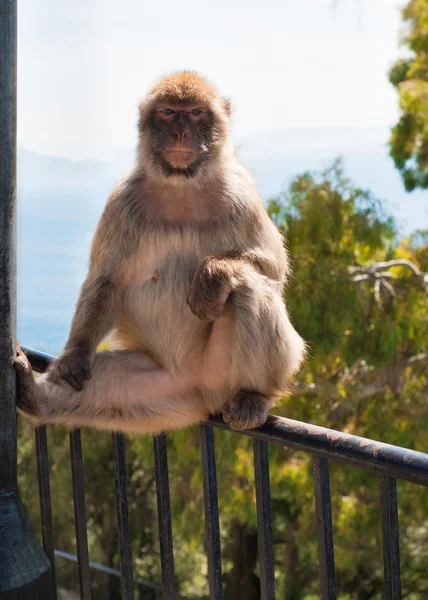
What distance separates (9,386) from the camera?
167 cm

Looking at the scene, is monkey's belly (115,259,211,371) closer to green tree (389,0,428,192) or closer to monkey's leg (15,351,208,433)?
monkey's leg (15,351,208,433)

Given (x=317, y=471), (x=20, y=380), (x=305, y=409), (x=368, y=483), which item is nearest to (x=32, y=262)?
(x=305, y=409)

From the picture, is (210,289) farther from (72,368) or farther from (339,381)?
(339,381)

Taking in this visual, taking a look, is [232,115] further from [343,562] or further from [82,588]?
[343,562]

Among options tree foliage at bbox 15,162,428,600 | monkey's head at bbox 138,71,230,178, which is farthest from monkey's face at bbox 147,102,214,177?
tree foliage at bbox 15,162,428,600

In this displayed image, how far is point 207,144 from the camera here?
2686 mm

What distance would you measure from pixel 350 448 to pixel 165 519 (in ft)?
1.66

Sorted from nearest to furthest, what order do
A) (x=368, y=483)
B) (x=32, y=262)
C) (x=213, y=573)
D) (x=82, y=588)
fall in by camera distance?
(x=213, y=573) → (x=82, y=588) → (x=368, y=483) → (x=32, y=262)

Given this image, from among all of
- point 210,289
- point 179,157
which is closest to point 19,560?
point 210,289

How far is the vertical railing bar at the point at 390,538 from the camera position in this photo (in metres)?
1.50

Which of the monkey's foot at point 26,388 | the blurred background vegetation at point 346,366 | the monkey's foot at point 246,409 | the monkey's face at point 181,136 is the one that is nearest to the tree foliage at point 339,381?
the blurred background vegetation at point 346,366

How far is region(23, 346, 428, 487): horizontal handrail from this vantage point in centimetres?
147

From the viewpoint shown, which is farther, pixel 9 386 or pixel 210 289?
pixel 210 289

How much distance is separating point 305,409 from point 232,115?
20.8ft
